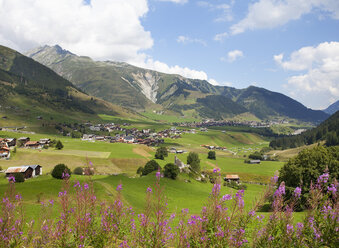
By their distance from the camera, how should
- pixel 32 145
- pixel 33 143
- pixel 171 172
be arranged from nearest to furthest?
1. pixel 171 172
2. pixel 32 145
3. pixel 33 143

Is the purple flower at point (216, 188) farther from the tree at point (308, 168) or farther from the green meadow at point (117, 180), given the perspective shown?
the tree at point (308, 168)

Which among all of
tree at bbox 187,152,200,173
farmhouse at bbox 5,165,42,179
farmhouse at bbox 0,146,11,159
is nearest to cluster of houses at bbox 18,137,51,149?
farmhouse at bbox 0,146,11,159

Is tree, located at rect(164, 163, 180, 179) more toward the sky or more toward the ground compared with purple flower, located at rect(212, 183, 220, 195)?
more toward the ground

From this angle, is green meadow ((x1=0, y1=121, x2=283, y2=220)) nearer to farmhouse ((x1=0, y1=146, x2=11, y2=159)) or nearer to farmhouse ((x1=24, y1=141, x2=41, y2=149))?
farmhouse ((x1=0, y1=146, x2=11, y2=159))

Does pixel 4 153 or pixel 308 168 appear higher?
pixel 308 168

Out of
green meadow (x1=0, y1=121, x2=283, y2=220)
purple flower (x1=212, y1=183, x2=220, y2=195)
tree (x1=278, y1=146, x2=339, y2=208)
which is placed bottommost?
green meadow (x1=0, y1=121, x2=283, y2=220)

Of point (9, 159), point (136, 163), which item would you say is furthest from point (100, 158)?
point (9, 159)

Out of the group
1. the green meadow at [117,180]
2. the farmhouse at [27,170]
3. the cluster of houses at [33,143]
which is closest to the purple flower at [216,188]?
the green meadow at [117,180]

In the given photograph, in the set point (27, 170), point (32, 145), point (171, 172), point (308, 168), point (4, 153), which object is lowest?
point (27, 170)

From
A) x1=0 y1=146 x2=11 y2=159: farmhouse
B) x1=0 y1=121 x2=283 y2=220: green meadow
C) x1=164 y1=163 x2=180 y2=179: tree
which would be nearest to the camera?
x1=0 y1=121 x2=283 y2=220: green meadow

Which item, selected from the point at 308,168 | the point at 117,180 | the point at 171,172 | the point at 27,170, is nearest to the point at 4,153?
the point at 27,170

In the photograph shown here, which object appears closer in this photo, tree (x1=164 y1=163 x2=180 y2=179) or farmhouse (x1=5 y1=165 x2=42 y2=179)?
farmhouse (x1=5 y1=165 x2=42 y2=179)

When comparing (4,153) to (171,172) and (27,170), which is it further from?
(171,172)

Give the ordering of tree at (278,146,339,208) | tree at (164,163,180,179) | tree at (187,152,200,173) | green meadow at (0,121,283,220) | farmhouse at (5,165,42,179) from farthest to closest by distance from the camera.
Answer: tree at (187,152,200,173) < tree at (164,163,180,179) < farmhouse at (5,165,42,179) < green meadow at (0,121,283,220) < tree at (278,146,339,208)
